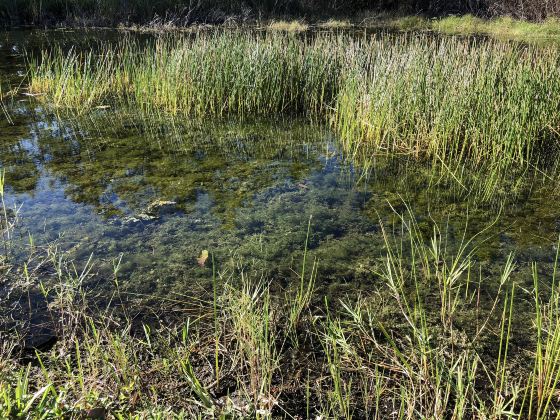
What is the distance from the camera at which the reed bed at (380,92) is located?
11.5 feet

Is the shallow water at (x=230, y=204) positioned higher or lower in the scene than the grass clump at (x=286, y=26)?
lower

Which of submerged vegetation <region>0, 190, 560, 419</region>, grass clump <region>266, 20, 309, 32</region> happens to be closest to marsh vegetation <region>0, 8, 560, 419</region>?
submerged vegetation <region>0, 190, 560, 419</region>

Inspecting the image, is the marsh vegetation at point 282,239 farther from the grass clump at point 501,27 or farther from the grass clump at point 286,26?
the grass clump at point 501,27

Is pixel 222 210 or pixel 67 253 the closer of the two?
pixel 67 253

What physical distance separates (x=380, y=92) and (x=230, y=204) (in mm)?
1703

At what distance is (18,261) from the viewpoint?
7.60ft

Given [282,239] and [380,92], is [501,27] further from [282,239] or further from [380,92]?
[282,239]

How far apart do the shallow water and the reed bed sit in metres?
0.31

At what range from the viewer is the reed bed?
349 centimetres

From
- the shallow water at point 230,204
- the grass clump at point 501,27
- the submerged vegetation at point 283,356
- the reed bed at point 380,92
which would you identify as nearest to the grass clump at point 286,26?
the grass clump at point 501,27

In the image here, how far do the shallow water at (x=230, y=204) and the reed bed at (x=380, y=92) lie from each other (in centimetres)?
31

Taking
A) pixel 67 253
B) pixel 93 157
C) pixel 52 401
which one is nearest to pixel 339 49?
pixel 93 157

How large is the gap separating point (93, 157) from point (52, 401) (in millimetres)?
2873

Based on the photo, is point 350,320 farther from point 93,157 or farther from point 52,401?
Result: point 93,157
